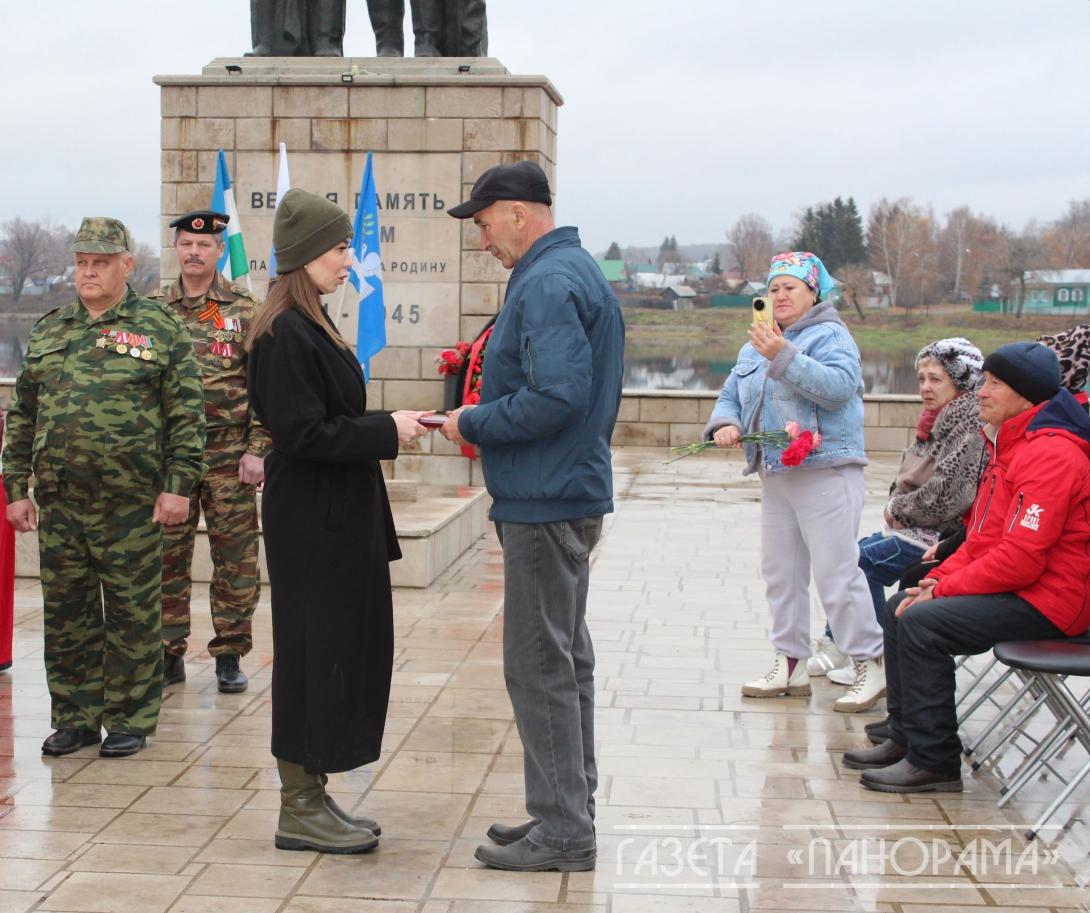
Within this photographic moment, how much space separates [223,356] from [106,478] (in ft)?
3.80

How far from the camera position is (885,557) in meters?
6.17

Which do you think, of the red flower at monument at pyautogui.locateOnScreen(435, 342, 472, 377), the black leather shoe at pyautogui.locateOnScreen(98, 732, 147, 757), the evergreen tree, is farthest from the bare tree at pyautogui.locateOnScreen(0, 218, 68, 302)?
the evergreen tree

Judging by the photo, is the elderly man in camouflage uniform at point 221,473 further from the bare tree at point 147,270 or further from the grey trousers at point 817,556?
the bare tree at point 147,270

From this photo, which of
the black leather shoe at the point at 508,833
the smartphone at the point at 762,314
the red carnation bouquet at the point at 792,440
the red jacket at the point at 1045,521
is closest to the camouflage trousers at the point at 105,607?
the black leather shoe at the point at 508,833

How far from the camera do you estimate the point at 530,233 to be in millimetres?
4309

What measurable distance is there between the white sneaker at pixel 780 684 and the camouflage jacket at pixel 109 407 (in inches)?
96.4

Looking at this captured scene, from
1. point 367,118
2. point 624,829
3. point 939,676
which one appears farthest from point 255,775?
point 367,118

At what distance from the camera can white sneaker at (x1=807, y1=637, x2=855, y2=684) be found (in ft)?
22.4

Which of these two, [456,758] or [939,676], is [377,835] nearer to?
[456,758]

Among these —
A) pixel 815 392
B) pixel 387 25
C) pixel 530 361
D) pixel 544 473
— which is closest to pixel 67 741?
pixel 544 473

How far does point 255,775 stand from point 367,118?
7850 mm

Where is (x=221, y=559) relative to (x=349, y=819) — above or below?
above

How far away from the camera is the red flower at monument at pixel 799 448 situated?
593 centimetres

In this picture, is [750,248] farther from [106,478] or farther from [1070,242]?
[106,478]
